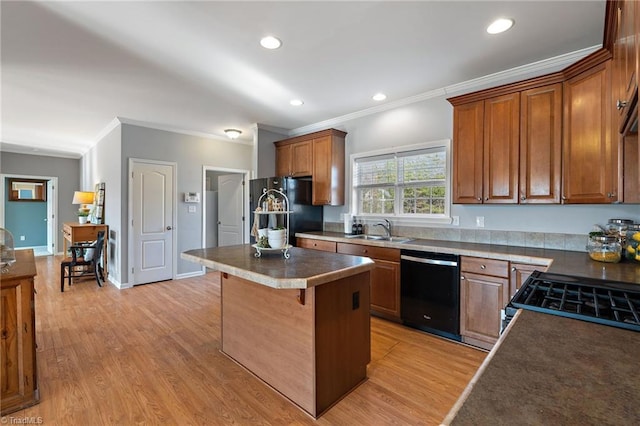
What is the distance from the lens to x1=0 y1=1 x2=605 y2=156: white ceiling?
2117mm

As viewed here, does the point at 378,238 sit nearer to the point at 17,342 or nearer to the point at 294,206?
the point at 294,206

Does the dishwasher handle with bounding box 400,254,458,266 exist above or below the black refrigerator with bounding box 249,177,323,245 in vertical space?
below

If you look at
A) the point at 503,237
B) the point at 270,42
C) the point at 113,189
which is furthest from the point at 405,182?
the point at 113,189

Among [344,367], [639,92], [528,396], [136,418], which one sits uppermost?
[639,92]

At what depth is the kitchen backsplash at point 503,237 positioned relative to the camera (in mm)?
2680

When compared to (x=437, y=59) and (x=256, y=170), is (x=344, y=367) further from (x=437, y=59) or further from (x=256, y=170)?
(x=256, y=170)

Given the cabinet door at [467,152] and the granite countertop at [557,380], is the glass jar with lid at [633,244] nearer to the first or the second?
the cabinet door at [467,152]

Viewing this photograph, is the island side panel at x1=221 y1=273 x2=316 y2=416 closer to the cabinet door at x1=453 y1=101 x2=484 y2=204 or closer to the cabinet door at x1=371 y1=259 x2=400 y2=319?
the cabinet door at x1=371 y1=259 x2=400 y2=319

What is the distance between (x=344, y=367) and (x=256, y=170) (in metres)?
3.53

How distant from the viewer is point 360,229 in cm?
416

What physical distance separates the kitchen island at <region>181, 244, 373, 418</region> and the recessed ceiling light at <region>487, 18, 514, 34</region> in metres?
2.03

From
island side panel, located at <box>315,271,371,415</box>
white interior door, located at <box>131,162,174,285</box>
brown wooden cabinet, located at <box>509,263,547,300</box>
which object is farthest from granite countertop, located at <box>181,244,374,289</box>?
white interior door, located at <box>131,162,174,285</box>

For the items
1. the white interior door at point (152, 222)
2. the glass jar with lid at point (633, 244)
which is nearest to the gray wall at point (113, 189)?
the white interior door at point (152, 222)

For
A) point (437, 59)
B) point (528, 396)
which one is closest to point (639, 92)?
point (528, 396)
